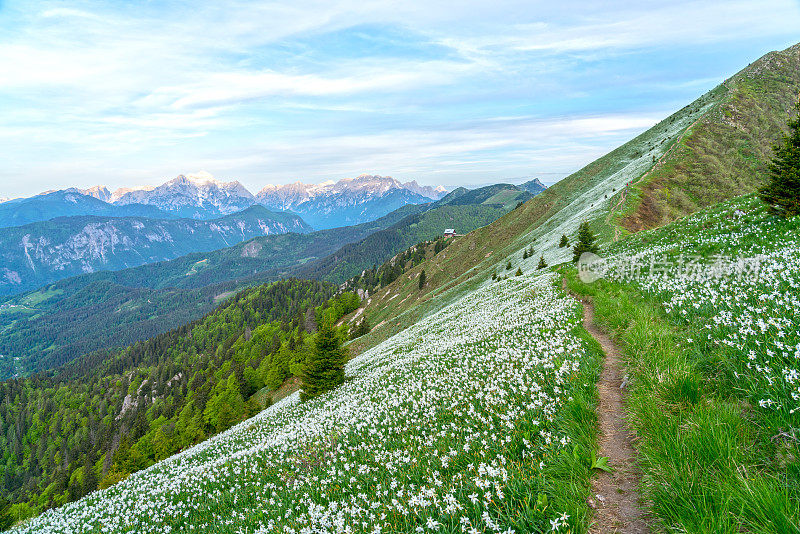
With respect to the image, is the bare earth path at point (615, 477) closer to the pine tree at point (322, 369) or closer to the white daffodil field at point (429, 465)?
the white daffodil field at point (429, 465)

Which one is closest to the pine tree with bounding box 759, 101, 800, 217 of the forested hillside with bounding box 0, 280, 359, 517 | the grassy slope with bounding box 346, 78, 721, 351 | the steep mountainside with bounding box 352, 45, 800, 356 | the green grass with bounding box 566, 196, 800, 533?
the green grass with bounding box 566, 196, 800, 533

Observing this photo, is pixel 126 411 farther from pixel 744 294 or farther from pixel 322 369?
pixel 744 294

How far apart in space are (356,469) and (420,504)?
10.1 ft

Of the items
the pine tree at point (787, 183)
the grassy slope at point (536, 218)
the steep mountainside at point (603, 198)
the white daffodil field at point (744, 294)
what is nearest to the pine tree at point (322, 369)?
the white daffodil field at point (744, 294)

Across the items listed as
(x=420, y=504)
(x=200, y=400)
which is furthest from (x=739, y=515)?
(x=200, y=400)

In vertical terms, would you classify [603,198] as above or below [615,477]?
above

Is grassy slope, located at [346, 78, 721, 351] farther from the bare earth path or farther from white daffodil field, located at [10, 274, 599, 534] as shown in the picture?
the bare earth path

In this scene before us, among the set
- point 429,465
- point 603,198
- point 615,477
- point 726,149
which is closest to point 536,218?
point 603,198

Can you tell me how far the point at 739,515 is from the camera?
3.20m

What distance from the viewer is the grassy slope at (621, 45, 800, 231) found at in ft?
188

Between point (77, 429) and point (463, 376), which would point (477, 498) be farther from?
point (77, 429)

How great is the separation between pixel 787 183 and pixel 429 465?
2025 cm

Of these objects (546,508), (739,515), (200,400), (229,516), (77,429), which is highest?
(739,515)

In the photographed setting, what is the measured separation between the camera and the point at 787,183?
49.1 ft
